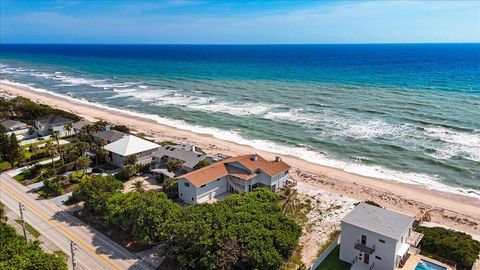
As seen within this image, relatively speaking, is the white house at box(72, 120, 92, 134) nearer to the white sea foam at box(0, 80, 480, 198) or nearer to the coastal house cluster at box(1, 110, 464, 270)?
the coastal house cluster at box(1, 110, 464, 270)

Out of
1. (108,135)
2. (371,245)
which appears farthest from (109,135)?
(371,245)

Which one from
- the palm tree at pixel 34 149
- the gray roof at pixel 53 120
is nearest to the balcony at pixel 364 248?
the palm tree at pixel 34 149

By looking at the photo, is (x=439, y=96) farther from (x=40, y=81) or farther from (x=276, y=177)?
(x=40, y=81)

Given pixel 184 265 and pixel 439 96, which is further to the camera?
pixel 439 96

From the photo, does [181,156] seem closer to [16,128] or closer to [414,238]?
[414,238]

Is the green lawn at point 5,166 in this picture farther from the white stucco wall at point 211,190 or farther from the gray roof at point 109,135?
the white stucco wall at point 211,190

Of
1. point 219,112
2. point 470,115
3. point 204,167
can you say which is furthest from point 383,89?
point 204,167

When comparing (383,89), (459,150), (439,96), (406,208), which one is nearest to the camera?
(406,208)
